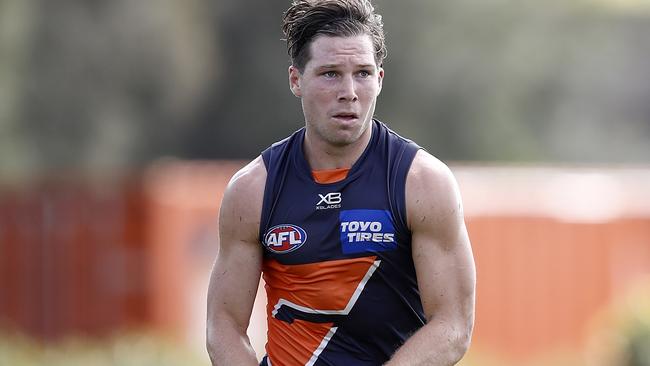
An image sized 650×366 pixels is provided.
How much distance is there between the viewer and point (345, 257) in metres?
6.06

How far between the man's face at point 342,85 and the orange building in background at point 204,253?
9250 mm

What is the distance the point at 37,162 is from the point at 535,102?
15070 millimetres

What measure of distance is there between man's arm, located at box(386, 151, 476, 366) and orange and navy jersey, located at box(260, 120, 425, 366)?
3.2 inches

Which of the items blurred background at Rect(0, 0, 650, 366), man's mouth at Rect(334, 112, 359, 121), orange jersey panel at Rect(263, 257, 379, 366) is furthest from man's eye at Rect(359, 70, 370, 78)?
blurred background at Rect(0, 0, 650, 366)

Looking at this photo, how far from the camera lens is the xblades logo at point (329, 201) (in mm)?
6117

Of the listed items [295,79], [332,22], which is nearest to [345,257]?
[295,79]

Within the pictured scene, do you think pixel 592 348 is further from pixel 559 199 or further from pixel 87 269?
pixel 87 269

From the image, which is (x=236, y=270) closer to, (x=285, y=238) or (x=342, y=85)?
(x=285, y=238)

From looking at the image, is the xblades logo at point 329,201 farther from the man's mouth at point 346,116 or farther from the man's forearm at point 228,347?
the man's forearm at point 228,347

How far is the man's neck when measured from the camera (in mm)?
6234

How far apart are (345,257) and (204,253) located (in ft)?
35.3

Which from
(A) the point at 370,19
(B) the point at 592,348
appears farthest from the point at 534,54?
(A) the point at 370,19

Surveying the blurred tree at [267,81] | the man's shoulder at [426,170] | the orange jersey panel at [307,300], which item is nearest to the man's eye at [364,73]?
the man's shoulder at [426,170]

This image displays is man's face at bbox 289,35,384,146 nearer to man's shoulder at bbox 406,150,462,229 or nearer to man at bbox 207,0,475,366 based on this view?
man at bbox 207,0,475,366
